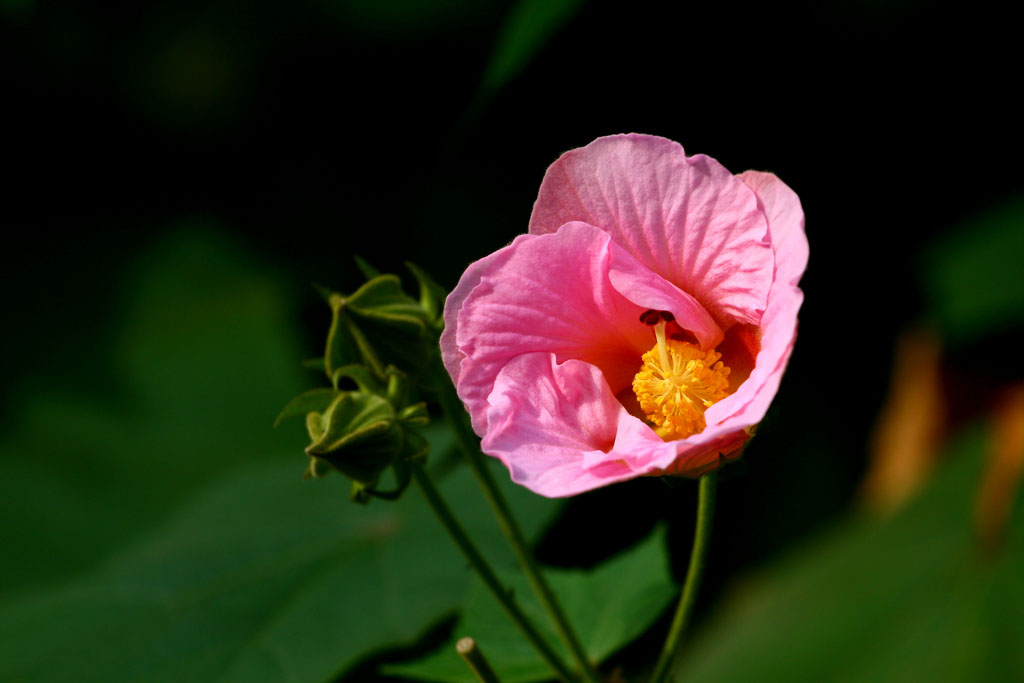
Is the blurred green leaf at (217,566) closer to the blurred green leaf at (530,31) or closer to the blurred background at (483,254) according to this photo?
the blurred background at (483,254)

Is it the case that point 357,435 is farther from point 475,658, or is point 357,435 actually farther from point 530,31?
point 530,31

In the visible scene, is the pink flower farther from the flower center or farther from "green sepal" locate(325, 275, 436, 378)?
"green sepal" locate(325, 275, 436, 378)

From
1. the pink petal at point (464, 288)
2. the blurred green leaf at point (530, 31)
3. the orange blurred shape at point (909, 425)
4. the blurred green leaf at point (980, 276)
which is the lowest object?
the orange blurred shape at point (909, 425)

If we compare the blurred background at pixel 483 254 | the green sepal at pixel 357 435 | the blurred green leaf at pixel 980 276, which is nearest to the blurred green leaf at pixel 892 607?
the blurred background at pixel 483 254

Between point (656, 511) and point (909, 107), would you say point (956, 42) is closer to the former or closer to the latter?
point (909, 107)

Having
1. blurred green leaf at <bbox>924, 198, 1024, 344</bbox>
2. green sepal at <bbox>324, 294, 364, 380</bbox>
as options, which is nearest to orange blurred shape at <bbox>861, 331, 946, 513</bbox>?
blurred green leaf at <bbox>924, 198, 1024, 344</bbox>

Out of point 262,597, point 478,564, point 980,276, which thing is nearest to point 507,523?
point 478,564
